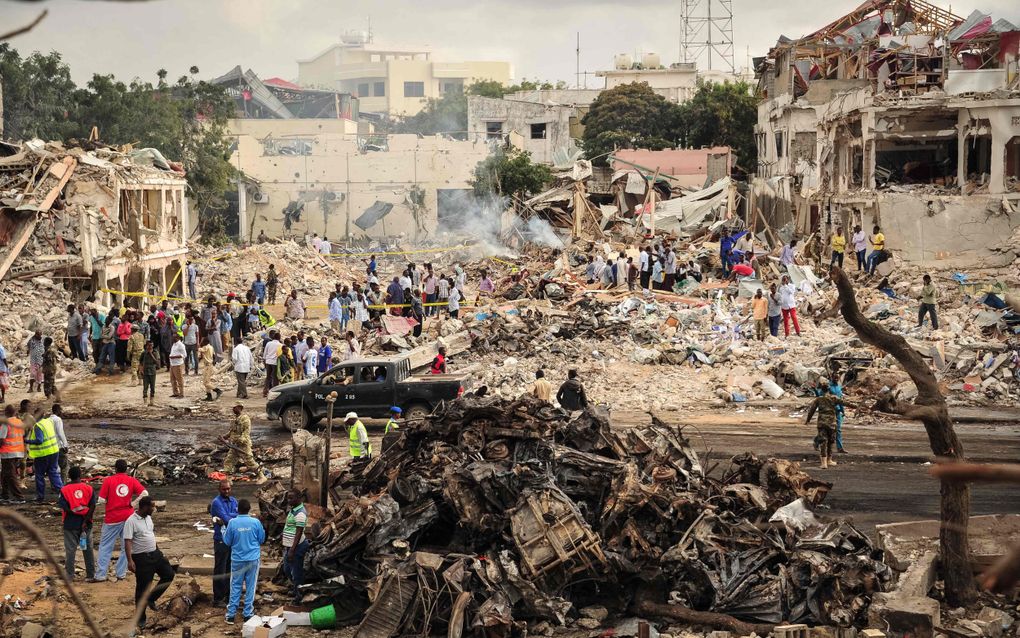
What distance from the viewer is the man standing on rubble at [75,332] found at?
26.0 m

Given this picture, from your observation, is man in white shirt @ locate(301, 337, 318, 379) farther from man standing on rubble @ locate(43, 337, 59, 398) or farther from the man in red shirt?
the man in red shirt

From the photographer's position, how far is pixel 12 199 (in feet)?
93.6

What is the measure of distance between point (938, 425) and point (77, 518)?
883 centimetres

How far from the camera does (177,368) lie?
76.6 feet

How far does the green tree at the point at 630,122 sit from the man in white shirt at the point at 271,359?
3696 centimetres

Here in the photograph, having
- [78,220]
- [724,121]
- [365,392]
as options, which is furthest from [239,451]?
[724,121]

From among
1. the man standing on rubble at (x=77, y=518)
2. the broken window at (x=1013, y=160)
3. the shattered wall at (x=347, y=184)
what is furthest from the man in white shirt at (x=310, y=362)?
the shattered wall at (x=347, y=184)

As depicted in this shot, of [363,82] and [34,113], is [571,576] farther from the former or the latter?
[363,82]

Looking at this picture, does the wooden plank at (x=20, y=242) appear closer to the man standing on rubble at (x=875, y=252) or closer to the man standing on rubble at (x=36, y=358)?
the man standing on rubble at (x=36, y=358)

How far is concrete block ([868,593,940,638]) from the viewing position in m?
9.78

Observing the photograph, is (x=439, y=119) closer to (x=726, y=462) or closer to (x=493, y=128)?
(x=493, y=128)

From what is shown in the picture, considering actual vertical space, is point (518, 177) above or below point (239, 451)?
above

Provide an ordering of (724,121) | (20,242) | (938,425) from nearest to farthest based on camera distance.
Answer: (938,425) < (20,242) < (724,121)

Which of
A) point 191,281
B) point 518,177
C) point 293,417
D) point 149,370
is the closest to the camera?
point 293,417
